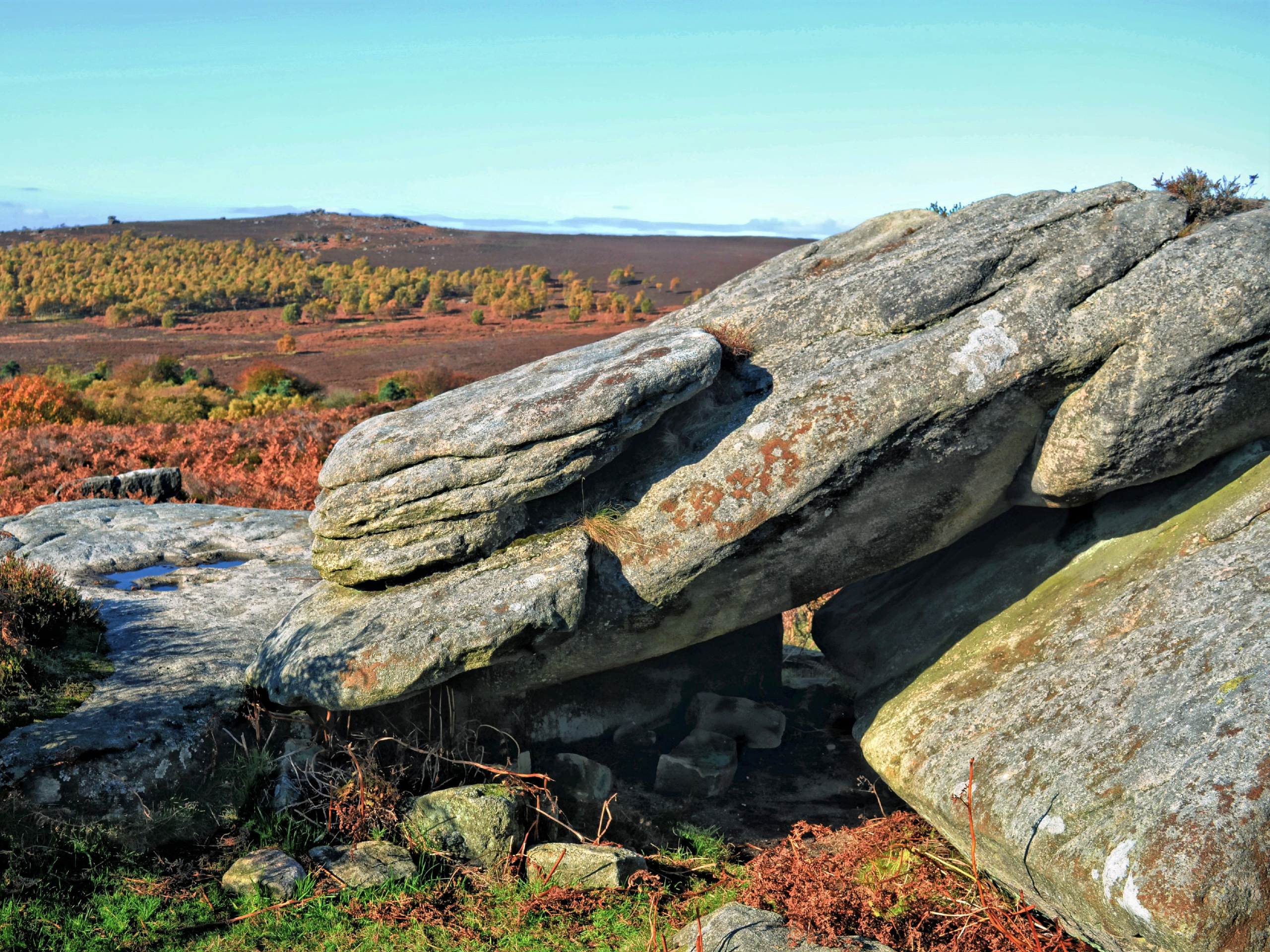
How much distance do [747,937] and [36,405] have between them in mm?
31439

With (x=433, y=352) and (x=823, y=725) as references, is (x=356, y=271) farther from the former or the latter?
(x=823, y=725)

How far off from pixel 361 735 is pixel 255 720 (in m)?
1.02

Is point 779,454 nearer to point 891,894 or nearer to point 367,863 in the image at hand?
point 891,894

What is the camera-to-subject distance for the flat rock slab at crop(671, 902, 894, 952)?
7.25 meters

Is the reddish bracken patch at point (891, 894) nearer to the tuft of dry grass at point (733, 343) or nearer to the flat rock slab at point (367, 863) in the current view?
the flat rock slab at point (367, 863)

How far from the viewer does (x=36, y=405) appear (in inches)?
1214

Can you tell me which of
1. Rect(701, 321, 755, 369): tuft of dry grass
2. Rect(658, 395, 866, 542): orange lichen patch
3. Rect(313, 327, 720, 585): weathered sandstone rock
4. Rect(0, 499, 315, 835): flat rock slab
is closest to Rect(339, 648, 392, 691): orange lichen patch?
Rect(313, 327, 720, 585): weathered sandstone rock

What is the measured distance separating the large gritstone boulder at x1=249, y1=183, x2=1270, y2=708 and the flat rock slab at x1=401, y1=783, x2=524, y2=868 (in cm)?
115

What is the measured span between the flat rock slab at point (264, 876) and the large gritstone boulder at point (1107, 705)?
18.1 feet

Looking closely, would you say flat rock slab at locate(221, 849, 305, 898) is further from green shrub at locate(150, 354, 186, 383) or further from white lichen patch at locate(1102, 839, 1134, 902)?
green shrub at locate(150, 354, 186, 383)

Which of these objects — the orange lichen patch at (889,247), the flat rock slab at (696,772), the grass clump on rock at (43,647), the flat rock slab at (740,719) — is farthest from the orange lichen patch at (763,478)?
the grass clump on rock at (43,647)

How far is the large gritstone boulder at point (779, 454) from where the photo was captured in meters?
9.12

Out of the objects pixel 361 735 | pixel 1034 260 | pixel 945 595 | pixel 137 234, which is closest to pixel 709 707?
pixel 945 595

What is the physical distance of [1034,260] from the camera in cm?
984
